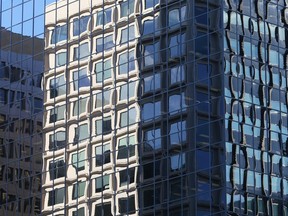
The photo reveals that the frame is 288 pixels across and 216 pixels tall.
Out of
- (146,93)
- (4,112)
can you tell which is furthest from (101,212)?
(4,112)

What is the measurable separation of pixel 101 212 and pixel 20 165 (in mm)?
11132

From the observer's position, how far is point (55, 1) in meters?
94.7

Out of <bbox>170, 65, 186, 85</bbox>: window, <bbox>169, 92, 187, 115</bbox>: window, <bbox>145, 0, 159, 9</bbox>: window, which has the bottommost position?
<bbox>169, 92, 187, 115</bbox>: window

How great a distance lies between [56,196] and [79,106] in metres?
6.32

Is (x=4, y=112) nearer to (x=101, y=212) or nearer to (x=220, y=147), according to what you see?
(x=101, y=212)

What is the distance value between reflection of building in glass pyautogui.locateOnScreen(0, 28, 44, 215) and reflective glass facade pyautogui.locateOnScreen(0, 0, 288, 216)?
0.49 feet

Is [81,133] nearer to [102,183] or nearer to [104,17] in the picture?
[102,183]

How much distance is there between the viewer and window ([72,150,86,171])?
289ft

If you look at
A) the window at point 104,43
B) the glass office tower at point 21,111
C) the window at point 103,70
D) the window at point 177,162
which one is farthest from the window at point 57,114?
the window at point 177,162

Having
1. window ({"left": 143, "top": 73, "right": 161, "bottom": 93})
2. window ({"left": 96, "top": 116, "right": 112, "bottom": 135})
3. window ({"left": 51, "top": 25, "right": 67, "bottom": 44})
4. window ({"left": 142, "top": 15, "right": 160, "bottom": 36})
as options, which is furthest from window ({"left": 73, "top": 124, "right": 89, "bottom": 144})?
window ({"left": 142, "top": 15, "right": 160, "bottom": 36})

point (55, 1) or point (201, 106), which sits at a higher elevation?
point (55, 1)

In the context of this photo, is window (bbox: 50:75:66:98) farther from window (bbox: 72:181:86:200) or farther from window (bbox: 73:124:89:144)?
window (bbox: 72:181:86:200)

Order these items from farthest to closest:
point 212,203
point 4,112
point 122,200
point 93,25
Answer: point 4,112 → point 93,25 → point 122,200 → point 212,203

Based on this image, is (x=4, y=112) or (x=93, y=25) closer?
(x=93, y=25)
